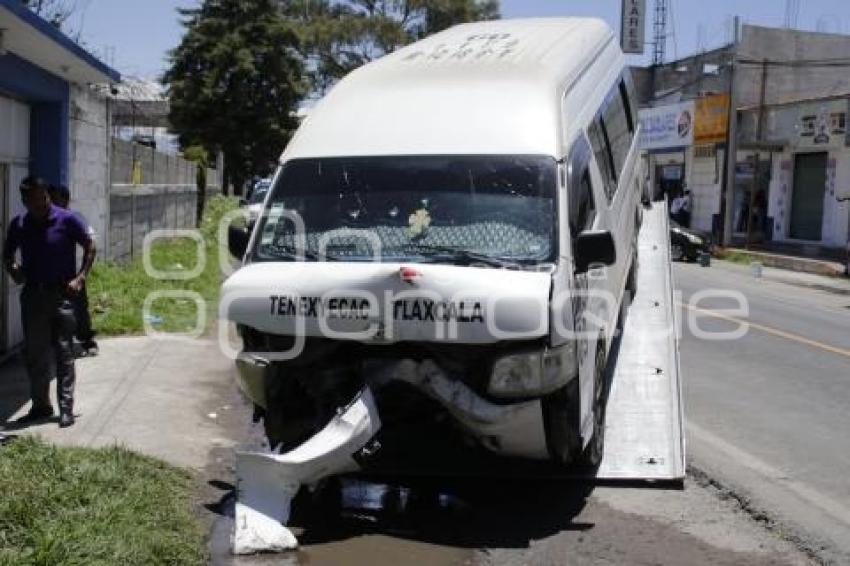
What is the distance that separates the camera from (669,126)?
131 feet

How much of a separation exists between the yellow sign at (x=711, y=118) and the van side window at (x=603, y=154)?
25.9m

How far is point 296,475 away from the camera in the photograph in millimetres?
5414

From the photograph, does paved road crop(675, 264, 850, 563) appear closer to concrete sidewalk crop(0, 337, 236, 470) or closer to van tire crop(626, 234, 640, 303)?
van tire crop(626, 234, 640, 303)

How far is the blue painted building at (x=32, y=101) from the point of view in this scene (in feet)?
27.6

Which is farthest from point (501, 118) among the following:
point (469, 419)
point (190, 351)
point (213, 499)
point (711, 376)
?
point (190, 351)

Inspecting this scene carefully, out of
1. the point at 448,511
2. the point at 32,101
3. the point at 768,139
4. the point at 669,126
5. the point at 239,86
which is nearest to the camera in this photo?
the point at 448,511

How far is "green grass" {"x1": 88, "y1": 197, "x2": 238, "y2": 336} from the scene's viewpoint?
11734 mm

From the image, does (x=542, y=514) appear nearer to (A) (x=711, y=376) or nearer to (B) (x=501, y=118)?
(B) (x=501, y=118)

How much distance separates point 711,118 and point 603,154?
2846cm

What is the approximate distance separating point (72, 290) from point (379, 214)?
2.64 m

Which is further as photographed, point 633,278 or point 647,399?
point 633,278

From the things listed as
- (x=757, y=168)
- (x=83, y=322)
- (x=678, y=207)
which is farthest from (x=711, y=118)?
(x=83, y=322)

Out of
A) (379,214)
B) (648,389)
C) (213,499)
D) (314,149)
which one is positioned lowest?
(213,499)

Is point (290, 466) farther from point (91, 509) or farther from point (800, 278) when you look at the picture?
point (800, 278)
